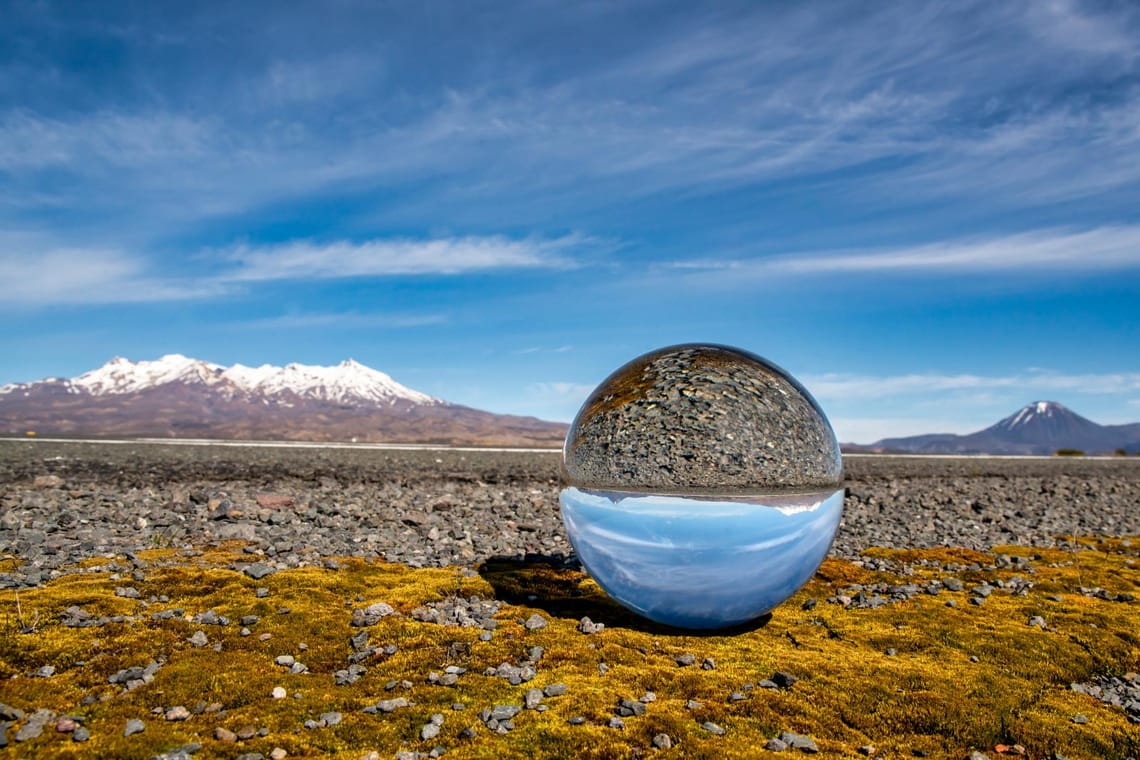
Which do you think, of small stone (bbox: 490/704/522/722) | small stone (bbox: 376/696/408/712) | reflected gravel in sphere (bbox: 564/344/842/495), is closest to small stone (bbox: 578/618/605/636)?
reflected gravel in sphere (bbox: 564/344/842/495)

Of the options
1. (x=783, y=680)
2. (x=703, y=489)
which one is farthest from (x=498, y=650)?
(x=783, y=680)

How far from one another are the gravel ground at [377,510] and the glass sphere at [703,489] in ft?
16.8

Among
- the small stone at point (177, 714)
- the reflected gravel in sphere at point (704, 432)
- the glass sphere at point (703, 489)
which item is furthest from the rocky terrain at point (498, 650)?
the reflected gravel in sphere at point (704, 432)

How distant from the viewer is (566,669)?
26.1 feet

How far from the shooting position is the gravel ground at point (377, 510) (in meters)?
13.7

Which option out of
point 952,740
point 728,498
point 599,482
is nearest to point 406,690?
point 599,482

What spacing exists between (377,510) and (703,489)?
11.9 m

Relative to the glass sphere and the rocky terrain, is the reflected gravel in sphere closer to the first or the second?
the glass sphere

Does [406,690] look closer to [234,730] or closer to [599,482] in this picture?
[234,730]

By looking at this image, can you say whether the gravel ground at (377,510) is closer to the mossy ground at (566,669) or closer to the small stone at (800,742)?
the mossy ground at (566,669)

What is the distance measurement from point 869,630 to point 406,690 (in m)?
6.24

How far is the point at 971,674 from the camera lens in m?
8.09

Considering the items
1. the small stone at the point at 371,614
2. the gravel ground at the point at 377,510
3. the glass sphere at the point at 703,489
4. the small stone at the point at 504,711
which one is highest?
the glass sphere at the point at 703,489

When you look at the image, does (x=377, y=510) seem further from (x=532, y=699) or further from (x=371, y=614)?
(x=532, y=699)
